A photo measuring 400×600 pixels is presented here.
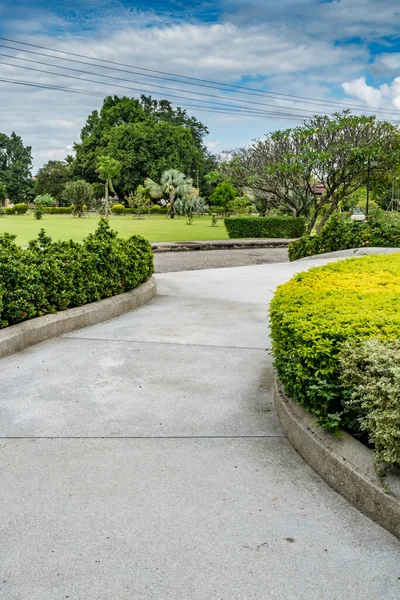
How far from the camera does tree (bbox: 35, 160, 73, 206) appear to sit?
75188mm

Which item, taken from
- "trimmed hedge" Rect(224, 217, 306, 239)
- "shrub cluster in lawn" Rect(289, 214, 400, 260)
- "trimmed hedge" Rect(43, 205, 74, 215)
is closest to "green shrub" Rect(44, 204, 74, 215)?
"trimmed hedge" Rect(43, 205, 74, 215)

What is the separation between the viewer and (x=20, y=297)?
18.3ft

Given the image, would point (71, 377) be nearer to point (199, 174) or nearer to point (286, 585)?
point (286, 585)

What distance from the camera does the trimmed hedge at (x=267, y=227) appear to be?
27.5 meters

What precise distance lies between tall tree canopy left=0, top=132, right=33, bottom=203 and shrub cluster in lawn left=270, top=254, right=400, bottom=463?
81921 millimetres

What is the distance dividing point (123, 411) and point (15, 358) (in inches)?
64.8

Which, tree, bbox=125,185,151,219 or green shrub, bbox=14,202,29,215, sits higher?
tree, bbox=125,185,151,219

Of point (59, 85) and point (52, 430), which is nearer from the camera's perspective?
point (52, 430)

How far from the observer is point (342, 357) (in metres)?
3.18

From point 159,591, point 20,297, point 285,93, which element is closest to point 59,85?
point 285,93

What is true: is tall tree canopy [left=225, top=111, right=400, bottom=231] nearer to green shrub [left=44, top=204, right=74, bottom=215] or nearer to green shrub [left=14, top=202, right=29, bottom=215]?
green shrub [left=14, top=202, right=29, bottom=215]

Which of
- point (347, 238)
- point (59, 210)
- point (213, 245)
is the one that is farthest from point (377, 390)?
point (59, 210)

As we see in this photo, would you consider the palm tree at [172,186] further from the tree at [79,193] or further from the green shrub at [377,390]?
the green shrub at [377,390]

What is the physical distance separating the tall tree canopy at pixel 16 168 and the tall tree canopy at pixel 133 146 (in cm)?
1722
